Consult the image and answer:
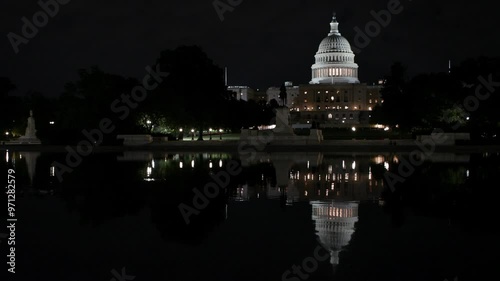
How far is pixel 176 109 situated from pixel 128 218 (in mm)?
44020

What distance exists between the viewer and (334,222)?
13305 millimetres

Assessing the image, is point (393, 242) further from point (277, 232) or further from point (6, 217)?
point (6, 217)

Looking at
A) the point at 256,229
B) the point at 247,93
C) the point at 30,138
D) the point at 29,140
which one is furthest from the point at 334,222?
the point at 247,93

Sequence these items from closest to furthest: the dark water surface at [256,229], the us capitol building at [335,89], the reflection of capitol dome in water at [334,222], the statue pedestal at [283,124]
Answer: the dark water surface at [256,229] → the reflection of capitol dome in water at [334,222] → the statue pedestal at [283,124] → the us capitol building at [335,89]

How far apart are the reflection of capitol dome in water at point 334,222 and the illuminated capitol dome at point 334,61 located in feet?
466

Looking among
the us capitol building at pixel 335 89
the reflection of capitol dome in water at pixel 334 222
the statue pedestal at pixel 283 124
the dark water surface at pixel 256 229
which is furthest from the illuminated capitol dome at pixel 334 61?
the reflection of capitol dome in water at pixel 334 222

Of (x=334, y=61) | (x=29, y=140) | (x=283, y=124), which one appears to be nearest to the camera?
(x=283, y=124)

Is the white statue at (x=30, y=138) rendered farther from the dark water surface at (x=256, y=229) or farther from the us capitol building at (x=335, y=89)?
the us capitol building at (x=335, y=89)

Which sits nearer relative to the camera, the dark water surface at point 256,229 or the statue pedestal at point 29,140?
the dark water surface at point 256,229

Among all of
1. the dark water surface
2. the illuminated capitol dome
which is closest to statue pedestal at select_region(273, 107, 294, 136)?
→ the dark water surface

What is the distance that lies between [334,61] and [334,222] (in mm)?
145299

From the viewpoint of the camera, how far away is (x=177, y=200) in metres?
16.6

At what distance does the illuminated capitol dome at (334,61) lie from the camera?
507ft

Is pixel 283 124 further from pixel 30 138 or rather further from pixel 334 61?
pixel 334 61
